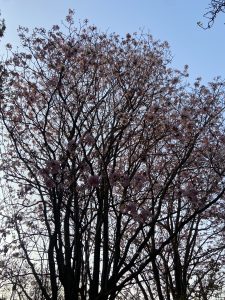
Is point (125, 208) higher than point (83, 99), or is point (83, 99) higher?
point (83, 99)

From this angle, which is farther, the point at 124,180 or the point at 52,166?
the point at 124,180

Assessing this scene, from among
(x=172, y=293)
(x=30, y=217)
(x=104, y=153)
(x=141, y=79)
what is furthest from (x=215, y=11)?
(x=172, y=293)

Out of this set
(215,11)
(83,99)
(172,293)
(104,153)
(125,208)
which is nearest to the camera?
(215,11)

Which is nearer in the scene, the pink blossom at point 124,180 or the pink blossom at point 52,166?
the pink blossom at point 52,166

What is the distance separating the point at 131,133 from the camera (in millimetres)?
8680

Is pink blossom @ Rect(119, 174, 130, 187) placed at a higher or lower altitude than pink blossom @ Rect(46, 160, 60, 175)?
higher

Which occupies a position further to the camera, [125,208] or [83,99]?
[83,99]

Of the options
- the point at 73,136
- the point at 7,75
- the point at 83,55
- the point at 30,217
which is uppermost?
the point at 83,55

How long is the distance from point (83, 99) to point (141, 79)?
1.47 metres

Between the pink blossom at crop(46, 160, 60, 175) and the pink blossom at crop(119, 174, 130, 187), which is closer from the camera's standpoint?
the pink blossom at crop(46, 160, 60, 175)

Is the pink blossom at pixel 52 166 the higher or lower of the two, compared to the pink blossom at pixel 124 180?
lower

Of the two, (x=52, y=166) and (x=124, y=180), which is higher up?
(x=124, y=180)

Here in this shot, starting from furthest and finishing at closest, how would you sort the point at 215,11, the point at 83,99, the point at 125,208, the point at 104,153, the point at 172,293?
1. the point at 172,293
2. the point at 83,99
3. the point at 104,153
4. the point at 125,208
5. the point at 215,11

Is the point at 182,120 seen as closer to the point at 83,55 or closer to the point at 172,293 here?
the point at 83,55
